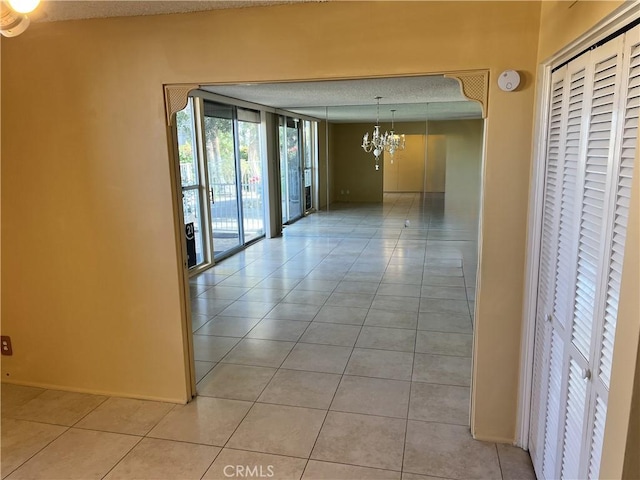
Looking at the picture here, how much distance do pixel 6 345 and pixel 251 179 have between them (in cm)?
499

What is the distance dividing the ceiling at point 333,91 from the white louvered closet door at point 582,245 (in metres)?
0.87

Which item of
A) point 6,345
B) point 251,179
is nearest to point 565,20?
point 6,345

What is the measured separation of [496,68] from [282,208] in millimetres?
6887

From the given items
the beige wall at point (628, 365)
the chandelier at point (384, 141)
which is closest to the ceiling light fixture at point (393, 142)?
the chandelier at point (384, 141)

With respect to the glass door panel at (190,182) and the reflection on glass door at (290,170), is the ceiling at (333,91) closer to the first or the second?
the reflection on glass door at (290,170)

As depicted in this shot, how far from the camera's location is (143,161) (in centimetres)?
261

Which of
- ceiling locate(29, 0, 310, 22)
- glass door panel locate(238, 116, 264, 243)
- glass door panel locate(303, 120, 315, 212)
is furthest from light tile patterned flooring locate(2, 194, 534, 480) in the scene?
glass door panel locate(303, 120, 315, 212)

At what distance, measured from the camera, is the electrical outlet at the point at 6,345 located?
3115 mm

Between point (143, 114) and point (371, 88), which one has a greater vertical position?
point (371, 88)

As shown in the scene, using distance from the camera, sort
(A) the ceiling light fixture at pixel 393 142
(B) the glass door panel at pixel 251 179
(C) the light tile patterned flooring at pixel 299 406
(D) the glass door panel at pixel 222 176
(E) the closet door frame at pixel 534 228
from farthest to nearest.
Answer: (A) the ceiling light fixture at pixel 393 142
(B) the glass door panel at pixel 251 179
(D) the glass door panel at pixel 222 176
(C) the light tile patterned flooring at pixel 299 406
(E) the closet door frame at pixel 534 228

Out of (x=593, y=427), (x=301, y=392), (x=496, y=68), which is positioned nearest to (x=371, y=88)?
(x=496, y=68)

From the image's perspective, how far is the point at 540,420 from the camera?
214 cm

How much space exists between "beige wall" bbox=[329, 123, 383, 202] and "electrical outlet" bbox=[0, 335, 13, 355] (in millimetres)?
6707

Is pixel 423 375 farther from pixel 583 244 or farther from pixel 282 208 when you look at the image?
pixel 282 208
